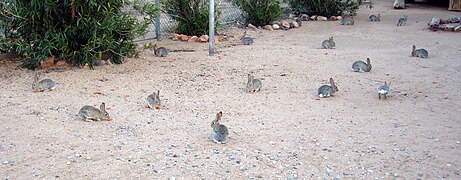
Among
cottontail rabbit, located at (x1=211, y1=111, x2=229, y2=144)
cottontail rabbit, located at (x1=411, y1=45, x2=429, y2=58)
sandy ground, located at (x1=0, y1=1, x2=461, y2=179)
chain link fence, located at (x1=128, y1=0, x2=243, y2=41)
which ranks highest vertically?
chain link fence, located at (x1=128, y1=0, x2=243, y2=41)

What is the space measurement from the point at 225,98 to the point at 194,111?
2.34 ft

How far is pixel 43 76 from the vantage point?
7.88 m

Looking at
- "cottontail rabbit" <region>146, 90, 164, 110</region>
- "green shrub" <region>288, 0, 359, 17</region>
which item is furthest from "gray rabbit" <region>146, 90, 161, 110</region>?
"green shrub" <region>288, 0, 359, 17</region>

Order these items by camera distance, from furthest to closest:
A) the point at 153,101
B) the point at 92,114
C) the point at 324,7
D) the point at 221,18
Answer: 1. the point at 324,7
2. the point at 221,18
3. the point at 153,101
4. the point at 92,114

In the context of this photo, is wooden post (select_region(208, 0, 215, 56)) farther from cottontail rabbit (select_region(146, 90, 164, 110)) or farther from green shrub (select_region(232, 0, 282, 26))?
green shrub (select_region(232, 0, 282, 26))

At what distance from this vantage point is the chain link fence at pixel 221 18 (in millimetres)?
12192

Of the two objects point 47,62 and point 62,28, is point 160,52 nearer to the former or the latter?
point 62,28

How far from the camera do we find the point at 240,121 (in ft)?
19.5

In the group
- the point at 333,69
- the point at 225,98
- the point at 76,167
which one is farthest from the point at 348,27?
the point at 76,167

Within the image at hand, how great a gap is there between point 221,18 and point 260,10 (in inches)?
43.7

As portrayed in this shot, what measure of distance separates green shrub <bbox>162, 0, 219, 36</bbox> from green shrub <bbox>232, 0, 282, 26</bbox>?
78.5 inches

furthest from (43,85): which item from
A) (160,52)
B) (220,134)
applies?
(220,134)

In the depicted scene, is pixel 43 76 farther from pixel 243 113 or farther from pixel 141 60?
pixel 243 113

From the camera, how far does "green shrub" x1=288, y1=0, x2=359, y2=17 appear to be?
51.9 ft
